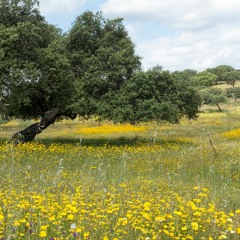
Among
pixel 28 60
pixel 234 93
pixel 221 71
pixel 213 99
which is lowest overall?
pixel 213 99

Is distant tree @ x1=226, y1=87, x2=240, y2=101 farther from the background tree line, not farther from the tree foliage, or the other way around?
the tree foliage

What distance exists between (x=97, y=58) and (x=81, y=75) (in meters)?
2.03

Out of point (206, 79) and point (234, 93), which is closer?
point (234, 93)

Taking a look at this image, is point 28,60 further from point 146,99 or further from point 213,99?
point 213,99

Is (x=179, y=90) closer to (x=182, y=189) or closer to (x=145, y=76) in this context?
(x=145, y=76)

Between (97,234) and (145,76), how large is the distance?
1925 centimetres

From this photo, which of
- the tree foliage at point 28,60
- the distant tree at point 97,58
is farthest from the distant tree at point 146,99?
the tree foliage at point 28,60

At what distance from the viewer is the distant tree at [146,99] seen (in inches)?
878

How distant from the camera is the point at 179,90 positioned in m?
26.2

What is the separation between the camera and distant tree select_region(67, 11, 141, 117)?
24016 millimetres

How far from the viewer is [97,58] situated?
24.2 m

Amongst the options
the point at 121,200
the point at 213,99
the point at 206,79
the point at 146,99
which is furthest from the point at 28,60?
the point at 206,79

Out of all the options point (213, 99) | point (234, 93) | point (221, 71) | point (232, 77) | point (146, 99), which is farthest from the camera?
point (221, 71)

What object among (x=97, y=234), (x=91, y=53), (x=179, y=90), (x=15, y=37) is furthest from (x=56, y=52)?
(x=97, y=234)
